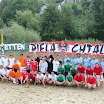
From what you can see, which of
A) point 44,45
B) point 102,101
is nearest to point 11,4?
point 44,45

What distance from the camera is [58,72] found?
8375 mm

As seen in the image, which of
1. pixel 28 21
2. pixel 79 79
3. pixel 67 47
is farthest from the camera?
pixel 28 21

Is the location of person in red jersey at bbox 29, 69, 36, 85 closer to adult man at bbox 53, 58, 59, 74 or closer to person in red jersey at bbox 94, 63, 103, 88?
adult man at bbox 53, 58, 59, 74

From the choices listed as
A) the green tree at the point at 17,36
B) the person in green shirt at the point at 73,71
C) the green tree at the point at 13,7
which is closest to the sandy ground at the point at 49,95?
the person in green shirt at the point at 73,71

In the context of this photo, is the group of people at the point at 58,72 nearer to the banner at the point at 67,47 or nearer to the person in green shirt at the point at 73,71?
the person in green shirt at the point at 73,71

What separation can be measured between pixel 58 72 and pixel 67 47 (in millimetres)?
6077

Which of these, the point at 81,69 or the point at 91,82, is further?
the point at 81,69

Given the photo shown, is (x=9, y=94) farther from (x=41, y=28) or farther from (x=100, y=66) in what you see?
(x=41, y=28)

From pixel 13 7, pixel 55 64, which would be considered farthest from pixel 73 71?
pixel 13 7

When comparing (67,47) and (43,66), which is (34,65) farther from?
(67,47)

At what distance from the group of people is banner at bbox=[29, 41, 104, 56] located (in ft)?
14.2

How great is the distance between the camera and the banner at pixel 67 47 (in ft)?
41.7

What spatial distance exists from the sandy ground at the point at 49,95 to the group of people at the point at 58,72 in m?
0.36

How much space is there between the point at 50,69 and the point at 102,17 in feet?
52.7
